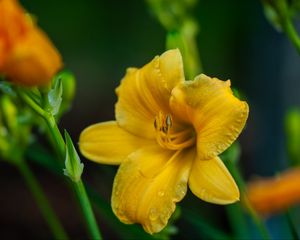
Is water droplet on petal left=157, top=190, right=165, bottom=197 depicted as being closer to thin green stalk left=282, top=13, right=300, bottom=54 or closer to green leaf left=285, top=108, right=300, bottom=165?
thin green stalk left=282, top=13, right=300, bottom=54

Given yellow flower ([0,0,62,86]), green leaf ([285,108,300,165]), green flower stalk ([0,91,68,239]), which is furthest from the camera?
green leaf ([285,108,300,165])

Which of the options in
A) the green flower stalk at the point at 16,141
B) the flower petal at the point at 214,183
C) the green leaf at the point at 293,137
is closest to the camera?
the flower petal at the point at 214,183

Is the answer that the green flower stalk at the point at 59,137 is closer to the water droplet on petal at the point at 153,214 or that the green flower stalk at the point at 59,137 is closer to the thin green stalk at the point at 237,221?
the water droplet on petal at the point at 153,214

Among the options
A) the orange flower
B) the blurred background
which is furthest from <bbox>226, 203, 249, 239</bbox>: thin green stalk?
the blurred background

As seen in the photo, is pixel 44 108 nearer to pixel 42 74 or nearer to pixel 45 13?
pixel 42 74

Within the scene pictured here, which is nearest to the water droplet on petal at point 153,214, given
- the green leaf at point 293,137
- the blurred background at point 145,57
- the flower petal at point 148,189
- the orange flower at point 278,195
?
the flower petal at point 148,189

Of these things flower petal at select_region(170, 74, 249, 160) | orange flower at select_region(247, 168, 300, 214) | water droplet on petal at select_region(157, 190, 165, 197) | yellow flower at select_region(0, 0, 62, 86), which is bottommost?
orange flower at select_region(247, 168, 300, 214)
